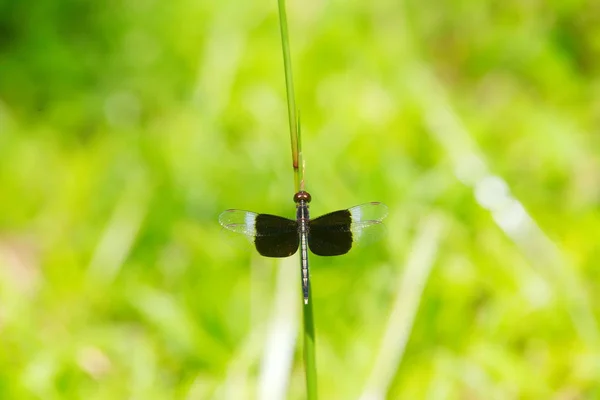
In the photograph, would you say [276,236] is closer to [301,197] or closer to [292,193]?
[301,197]

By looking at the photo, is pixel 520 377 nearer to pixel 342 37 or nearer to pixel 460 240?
pixel 460 240

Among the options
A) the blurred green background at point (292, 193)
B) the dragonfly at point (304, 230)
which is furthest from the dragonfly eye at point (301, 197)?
the blurred green background at point (292, 193)

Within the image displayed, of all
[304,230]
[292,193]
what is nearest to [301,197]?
[304,230]

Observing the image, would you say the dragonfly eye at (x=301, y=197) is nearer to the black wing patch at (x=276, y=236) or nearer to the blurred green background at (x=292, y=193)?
the black wing patch at (x=276, y=236)

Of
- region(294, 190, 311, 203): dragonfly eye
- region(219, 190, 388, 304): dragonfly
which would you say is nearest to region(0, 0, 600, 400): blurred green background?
region(219, 190, 388, 304): dragonfly

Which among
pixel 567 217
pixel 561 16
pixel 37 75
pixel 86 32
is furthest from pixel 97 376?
pixel 561 16

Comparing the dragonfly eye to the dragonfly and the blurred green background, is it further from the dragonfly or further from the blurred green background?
the blurred green background
